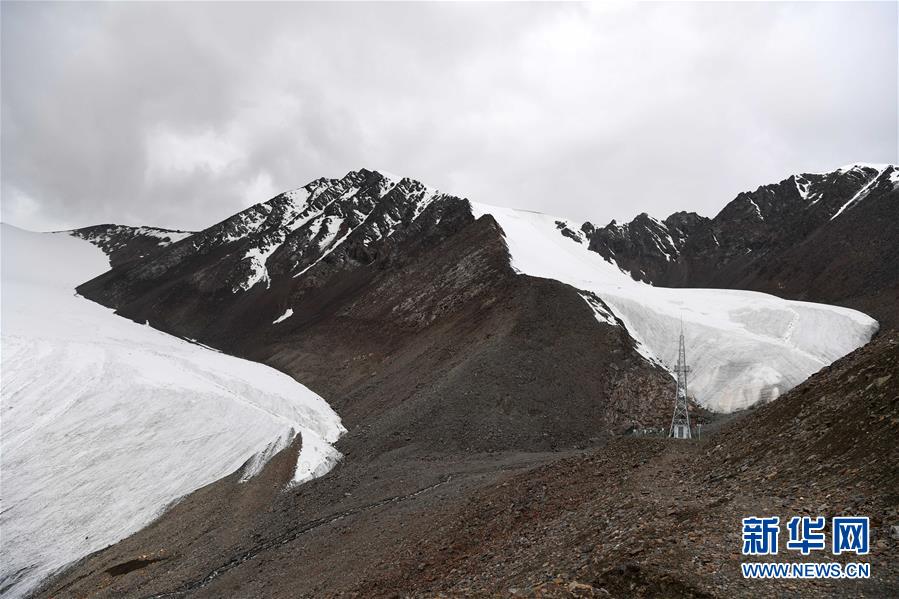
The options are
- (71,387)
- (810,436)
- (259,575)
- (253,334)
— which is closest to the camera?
(810,436)

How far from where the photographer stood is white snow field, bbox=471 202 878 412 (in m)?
42.3

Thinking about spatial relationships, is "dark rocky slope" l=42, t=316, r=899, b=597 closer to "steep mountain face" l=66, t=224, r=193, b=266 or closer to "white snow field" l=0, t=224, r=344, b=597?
"white snow field" l=0, t=224, r=344, b=597

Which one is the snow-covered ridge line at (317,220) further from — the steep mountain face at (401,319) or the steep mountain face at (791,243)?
the steep mountain face at (791,243)

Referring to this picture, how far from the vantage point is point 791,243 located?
9544 centimetres

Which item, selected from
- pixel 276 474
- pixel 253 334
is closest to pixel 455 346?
pixel 276 474

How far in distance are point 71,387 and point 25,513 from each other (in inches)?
453

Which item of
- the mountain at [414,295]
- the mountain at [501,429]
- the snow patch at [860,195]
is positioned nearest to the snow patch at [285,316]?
the mountain at [414,295]

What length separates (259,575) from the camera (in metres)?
19.2

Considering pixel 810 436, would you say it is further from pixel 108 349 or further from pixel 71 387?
pixel 108 349

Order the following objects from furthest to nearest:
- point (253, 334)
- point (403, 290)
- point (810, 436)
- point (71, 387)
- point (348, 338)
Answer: point (253, 334) → point (403, 290) → point (348, 338) → point (71, 387) → point (810, 436)

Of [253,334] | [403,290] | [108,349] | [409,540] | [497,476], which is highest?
[403,290]

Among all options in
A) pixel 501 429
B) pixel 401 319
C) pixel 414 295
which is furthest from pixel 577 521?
pixel 414 295

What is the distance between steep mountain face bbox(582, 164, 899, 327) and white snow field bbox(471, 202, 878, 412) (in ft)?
26.6

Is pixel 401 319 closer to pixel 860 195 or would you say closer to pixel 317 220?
pixel 317 220
